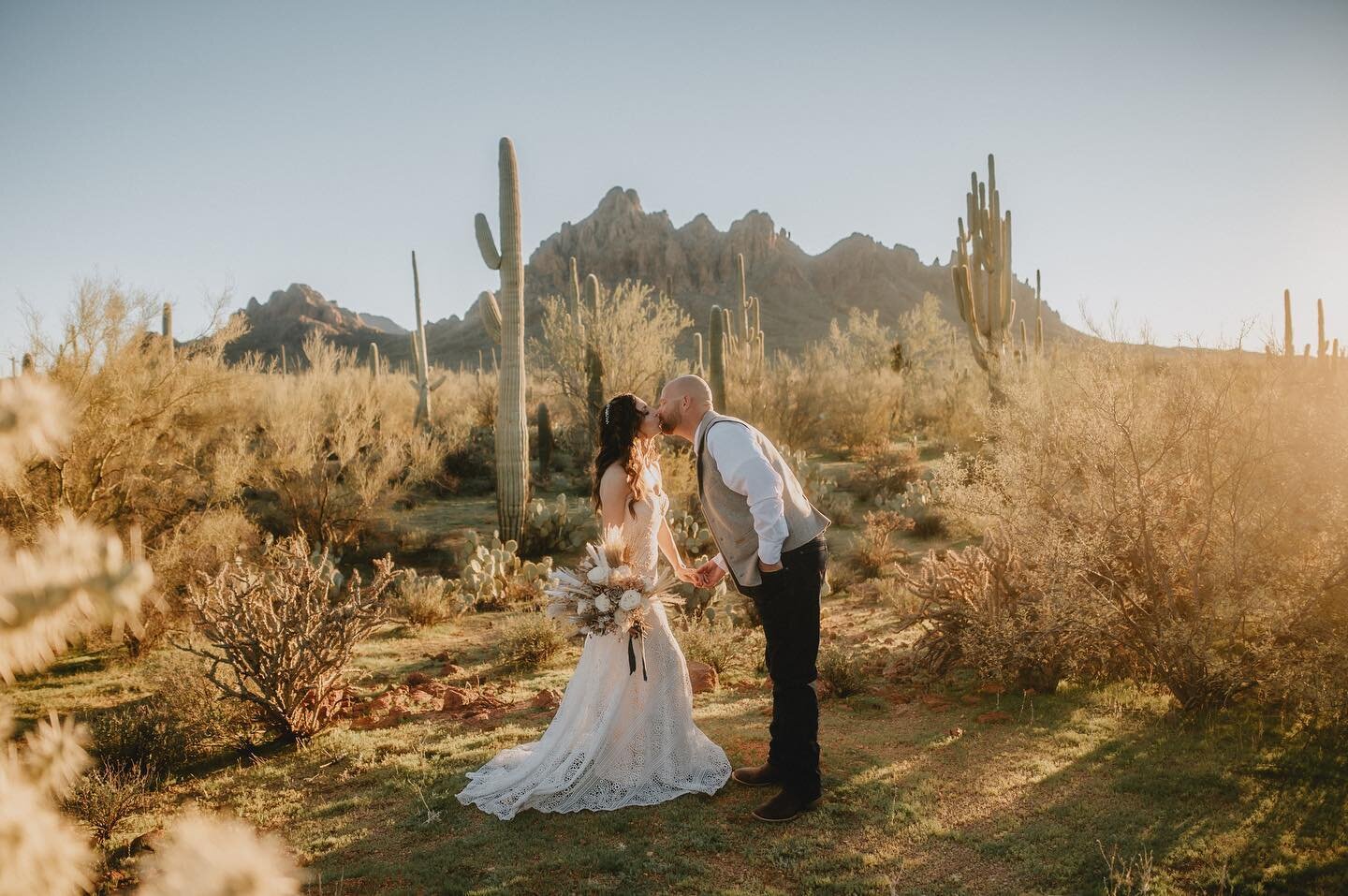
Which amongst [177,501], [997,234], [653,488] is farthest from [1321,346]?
[177,501]

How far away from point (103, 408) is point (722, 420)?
301 inches

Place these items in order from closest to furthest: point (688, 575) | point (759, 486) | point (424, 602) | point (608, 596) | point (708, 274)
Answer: point (759, 486)
point (608, 596)
point (688, 575)
point (424, 602)
point (708, 274)

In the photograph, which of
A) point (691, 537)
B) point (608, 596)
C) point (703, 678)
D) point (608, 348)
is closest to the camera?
point (608, 596)

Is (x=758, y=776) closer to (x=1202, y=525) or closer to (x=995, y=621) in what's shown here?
(x=995, y=621)

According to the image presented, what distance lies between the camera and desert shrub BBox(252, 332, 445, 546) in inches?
424

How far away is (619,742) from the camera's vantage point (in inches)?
162

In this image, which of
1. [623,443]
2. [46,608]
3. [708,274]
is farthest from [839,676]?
[708,274]

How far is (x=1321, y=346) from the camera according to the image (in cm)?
1205

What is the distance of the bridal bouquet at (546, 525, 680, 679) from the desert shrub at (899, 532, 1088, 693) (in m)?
2.91

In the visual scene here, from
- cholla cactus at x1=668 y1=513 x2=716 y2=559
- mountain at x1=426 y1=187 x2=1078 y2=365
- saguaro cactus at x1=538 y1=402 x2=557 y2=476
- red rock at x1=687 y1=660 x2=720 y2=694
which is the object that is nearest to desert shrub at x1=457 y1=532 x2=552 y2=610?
cholla cactus at x1=668 y1=513 x2=716 y2=559

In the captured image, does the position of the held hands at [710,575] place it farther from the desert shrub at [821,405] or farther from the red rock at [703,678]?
the desert shrub at [821,405]

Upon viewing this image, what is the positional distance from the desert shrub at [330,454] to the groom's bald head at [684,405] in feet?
22.4

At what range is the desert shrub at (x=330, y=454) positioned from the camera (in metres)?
10.8

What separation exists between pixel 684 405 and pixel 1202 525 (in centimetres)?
352
